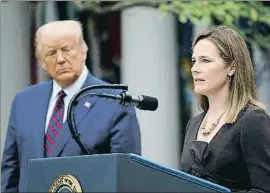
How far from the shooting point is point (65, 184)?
2963mm

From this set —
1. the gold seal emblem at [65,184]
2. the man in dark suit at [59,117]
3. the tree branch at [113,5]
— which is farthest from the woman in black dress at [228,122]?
the tree branch at [113,5]

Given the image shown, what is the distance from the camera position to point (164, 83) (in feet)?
30.6

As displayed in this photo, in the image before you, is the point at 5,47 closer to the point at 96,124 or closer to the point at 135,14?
the point at 135,14

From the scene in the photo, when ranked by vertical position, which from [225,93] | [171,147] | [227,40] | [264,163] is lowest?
[171,147]

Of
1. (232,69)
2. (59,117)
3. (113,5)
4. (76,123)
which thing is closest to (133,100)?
(232,69)

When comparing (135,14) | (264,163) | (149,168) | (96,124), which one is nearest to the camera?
(149,168)

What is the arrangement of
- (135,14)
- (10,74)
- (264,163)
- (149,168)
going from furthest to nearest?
1. (135,14)
2. (10,74)
3. (264,163)
4. (149,168)

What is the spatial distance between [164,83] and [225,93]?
18.8ft

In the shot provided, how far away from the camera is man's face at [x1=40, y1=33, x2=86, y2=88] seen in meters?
4.71

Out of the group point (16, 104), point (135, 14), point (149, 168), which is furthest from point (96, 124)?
point (135, 14)

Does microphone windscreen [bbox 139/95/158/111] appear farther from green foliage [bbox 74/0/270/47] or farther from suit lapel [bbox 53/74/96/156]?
green foliage [bbox 74/0/270/47]

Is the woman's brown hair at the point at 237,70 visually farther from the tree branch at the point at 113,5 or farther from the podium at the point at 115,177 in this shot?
the tree branch at the point at 113,5

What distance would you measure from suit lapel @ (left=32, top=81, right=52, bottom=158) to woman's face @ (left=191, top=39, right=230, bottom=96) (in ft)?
4.35

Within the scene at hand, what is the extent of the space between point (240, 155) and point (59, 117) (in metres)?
1.46
